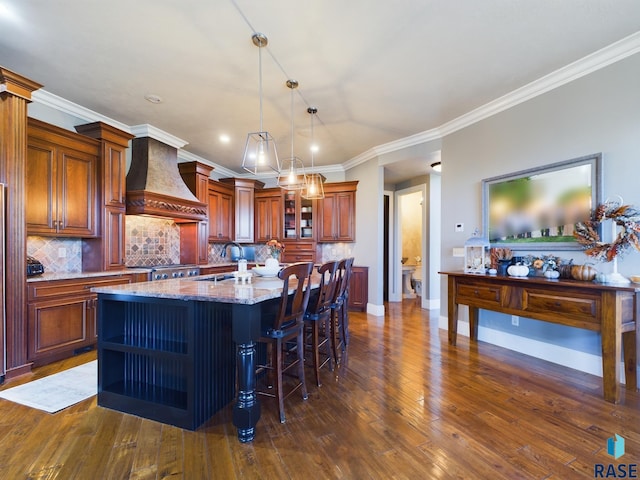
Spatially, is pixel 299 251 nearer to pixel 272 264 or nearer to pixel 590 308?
pixel 272 264

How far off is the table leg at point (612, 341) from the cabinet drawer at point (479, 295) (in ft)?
2.72

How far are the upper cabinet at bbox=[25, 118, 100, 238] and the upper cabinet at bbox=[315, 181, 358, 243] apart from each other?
137 inches

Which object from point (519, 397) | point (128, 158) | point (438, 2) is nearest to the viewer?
point (438, 2)

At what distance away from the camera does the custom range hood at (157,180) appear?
401 cm

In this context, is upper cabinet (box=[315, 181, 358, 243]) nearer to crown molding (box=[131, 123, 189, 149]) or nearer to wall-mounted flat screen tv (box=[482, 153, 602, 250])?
wall-mounted flat screen tv (box=[482, 153, 602, 250])

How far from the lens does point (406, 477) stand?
1.51m

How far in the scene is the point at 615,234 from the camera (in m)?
2.53

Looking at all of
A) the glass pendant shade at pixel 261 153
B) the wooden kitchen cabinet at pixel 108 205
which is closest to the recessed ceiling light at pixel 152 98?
the wooden kitchen cabinet at pixel 108 205

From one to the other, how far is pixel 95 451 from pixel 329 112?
3.72m

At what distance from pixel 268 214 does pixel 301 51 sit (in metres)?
3.90

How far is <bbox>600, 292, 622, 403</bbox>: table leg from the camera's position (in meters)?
2.19

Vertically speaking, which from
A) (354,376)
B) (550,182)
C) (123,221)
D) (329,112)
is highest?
(329,112)

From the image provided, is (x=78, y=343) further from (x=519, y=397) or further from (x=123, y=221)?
(x=519, y=397)

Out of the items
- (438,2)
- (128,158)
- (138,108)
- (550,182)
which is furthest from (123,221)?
(550,182)
